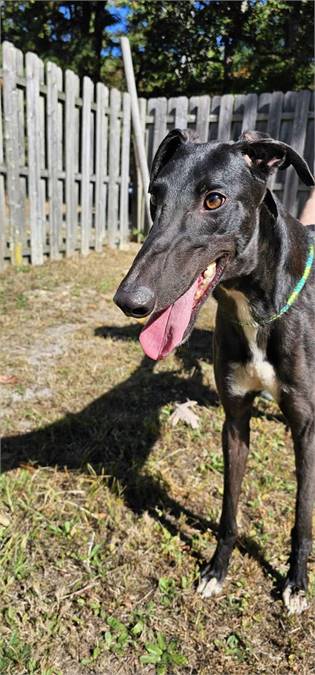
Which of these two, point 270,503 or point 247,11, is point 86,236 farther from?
point 247,11

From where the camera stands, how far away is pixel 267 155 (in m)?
1.91

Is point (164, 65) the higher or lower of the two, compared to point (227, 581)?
higher

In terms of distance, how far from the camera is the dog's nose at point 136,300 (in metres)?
1.48

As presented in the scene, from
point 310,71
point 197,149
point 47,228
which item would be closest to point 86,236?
point 47,228

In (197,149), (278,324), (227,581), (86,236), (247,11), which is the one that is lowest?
(227,581)

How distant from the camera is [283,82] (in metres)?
12.4

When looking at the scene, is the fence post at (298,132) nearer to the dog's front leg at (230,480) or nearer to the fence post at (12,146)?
the fence post at (12,146)

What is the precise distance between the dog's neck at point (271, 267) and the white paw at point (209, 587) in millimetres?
1258

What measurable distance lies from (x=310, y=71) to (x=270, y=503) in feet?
41.2

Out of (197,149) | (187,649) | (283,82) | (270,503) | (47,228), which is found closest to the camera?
(197,149)

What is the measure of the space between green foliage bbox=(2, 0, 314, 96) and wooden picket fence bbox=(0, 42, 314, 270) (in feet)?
11.7

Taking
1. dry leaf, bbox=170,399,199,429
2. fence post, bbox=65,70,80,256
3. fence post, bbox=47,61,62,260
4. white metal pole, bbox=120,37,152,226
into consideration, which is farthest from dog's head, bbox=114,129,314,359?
fence post, bbox=65,70,80,256

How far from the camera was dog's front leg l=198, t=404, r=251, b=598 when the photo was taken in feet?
7.91

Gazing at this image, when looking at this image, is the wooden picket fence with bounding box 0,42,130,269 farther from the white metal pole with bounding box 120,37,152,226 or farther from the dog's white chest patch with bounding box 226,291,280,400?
→ the dog's white chest patch with bounding box 226,291,280,400
